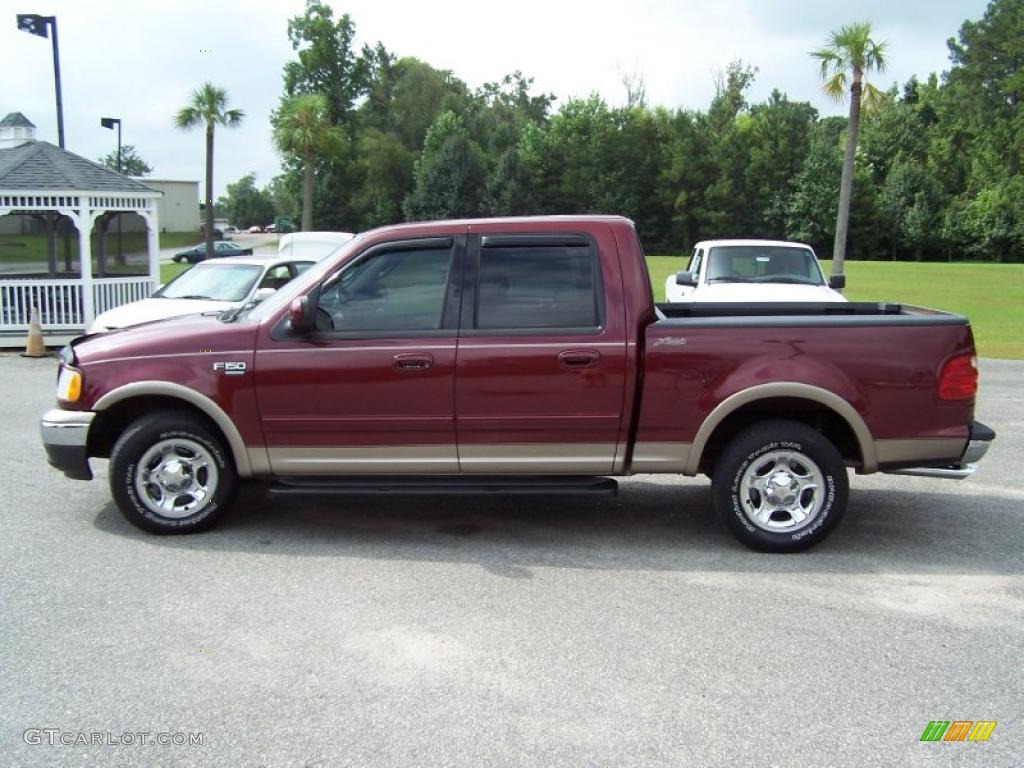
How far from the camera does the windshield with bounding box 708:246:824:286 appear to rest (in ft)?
40.7

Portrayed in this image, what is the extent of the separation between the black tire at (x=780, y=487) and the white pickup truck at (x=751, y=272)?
648cm

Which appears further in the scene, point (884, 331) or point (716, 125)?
point (716, 125)

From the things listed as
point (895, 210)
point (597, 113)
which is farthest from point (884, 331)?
point (597, 113)

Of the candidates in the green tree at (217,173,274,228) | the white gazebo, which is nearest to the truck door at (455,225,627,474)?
the white gazebo

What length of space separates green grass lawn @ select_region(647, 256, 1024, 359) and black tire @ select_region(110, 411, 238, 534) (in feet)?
34.9

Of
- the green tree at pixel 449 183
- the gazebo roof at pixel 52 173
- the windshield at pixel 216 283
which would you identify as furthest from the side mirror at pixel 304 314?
the green tree at pixel 449 183

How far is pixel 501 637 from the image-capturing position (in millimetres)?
4262

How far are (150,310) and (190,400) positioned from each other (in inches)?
263

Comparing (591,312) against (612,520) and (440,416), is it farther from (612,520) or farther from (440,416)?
(612,520)

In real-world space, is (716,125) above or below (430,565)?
above

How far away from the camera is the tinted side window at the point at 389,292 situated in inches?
218

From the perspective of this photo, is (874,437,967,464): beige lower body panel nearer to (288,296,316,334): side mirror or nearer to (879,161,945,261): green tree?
(288,296,316,334): side mirror

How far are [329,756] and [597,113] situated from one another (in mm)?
80203

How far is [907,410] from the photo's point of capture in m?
5.34
